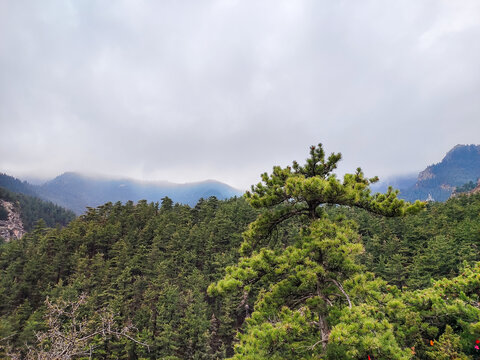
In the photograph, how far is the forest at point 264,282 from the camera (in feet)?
17.4

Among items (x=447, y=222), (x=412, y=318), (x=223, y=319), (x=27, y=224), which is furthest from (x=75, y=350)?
(x=27, y=224)

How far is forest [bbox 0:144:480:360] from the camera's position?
5289 millimetres

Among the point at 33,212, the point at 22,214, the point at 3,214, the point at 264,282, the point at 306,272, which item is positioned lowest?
the point at 3,214

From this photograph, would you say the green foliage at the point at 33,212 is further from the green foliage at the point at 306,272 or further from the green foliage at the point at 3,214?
the green foliage at the point at 306,272

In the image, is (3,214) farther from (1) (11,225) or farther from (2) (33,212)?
(2) (33,212)

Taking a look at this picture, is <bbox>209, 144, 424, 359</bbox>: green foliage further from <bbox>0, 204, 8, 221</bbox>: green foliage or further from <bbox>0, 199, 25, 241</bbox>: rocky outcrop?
<bbox>0, 204, 8, 221</bbox>: green foliage

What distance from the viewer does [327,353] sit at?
198 inches

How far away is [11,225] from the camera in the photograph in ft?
405

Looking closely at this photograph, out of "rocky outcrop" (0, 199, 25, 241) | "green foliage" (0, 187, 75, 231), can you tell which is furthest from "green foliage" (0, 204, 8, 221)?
"green foliage" (0, 187, 75, 231)

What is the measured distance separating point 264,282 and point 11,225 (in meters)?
168

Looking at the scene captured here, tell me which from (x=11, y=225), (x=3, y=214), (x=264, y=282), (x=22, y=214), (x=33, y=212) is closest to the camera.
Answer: (x=264, y=282)

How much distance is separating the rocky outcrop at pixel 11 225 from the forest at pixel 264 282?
311 feet

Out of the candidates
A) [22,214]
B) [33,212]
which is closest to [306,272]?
[22,214]

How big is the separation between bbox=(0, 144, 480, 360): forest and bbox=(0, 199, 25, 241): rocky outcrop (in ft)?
311
